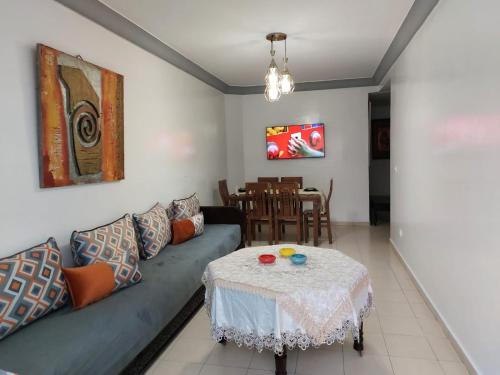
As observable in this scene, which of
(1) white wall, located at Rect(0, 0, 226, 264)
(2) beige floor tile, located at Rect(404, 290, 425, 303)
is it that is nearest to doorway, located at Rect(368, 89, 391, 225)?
(2) beige floor tile, located at Rect(404, 290, 425, 303)

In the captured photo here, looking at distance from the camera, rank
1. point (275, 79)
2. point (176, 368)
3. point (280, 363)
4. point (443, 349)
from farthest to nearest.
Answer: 1. point (275, 79)
2. point (443, 349)
3. point (176, 368)
4. point (280, 363)

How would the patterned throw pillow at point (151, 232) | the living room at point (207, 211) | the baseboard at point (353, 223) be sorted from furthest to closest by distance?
the baseboard at point (353, 223)
the patterned throw pillow at point (151, 232)
the living room at point (207, 211)

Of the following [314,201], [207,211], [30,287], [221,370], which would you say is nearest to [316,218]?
[314,201]

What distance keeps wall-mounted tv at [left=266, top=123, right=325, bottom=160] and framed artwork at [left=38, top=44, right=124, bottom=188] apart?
151 inches

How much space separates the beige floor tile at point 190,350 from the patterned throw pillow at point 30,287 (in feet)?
2.70

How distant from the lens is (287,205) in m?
5.12

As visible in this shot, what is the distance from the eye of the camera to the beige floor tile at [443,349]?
7.66ft

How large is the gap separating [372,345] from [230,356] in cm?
99

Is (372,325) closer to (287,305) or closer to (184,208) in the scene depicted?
(287,305)

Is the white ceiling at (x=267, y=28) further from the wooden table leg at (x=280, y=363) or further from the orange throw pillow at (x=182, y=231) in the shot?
the wooden table leg at (x=280, y=363)

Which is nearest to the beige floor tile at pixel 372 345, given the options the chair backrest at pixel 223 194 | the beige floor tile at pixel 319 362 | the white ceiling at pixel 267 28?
the beige floor tile at pixel 319 362

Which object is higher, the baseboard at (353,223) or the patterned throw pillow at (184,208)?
the patterned throw pillow at (184,208)

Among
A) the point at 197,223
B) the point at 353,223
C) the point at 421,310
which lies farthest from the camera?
the point at 353,223

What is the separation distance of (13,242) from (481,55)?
9.52 ft
